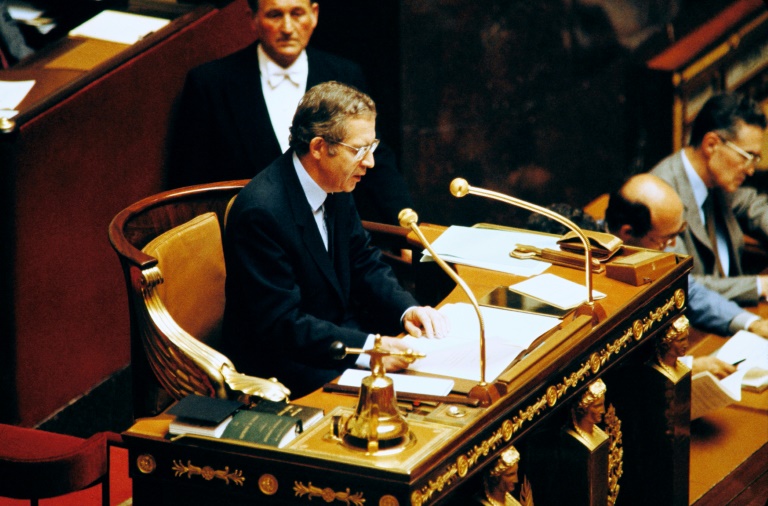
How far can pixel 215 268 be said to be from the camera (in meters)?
3.21

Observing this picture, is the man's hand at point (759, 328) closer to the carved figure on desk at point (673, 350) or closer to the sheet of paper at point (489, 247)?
the carved figure on desk at point (673, 350)

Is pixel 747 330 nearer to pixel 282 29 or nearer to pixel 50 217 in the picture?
pixel 282 29

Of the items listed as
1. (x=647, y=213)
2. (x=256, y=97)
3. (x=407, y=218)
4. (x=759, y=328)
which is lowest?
(x=759, y=328)

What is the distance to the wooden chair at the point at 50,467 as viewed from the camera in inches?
102

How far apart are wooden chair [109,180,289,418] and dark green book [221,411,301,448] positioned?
4.7 inches

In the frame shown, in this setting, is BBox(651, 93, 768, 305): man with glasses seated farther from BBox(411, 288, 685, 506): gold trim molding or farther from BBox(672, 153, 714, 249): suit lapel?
BBox(411, 288, 685, 506): gold trim molding

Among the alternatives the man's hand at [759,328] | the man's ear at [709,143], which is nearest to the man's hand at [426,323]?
the man's hand at [759,328]

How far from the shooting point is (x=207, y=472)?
227cm

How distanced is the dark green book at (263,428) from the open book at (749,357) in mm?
2071

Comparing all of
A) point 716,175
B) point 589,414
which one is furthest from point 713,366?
point 589,414

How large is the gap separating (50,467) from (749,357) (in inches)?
94.6

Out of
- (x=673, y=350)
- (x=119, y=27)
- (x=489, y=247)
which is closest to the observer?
(x=673, y=350)

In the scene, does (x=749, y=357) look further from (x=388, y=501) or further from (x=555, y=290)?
(x=388, y=501)

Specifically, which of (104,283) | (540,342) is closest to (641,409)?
(540,342)
